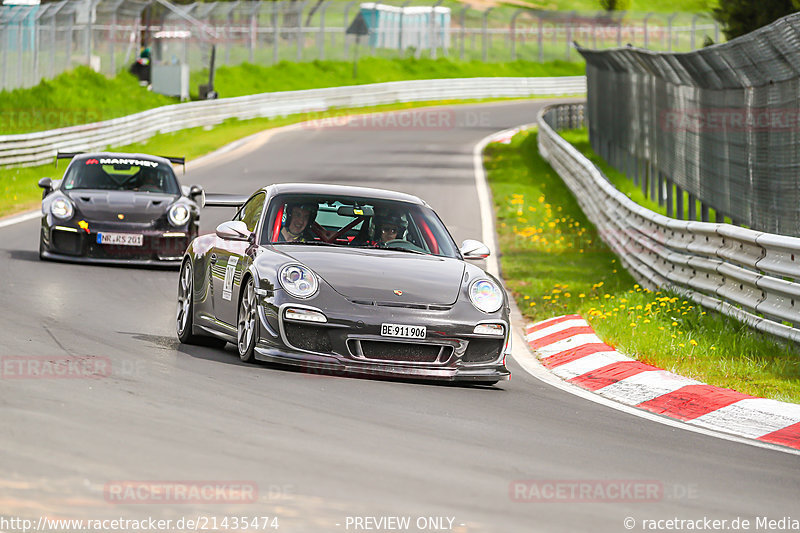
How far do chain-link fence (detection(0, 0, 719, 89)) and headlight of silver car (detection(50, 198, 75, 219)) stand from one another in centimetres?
2333

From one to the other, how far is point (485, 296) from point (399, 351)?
0.76 m

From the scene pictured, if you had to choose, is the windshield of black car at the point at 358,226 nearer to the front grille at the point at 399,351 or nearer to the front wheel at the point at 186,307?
the front wheel at the point at 186,307

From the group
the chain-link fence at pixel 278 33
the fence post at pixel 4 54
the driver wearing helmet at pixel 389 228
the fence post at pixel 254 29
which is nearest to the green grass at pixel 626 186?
the driver wearing helmet at pixel 389 228

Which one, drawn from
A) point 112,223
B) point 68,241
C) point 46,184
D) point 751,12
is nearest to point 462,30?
point 751,12

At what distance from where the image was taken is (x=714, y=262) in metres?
12.2

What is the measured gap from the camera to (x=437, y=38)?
244 ft

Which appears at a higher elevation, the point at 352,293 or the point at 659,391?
the point at 352,293

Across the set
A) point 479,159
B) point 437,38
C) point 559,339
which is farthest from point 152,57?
point 559,339

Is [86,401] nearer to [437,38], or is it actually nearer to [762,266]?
[762,266]

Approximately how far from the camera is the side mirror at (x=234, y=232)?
9898 millimetres

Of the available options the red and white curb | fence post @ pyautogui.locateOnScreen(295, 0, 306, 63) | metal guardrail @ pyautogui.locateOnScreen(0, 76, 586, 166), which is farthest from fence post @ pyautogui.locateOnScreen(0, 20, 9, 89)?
the red and white curb

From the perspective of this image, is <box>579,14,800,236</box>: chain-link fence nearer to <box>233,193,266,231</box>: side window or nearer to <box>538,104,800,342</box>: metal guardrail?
<box>538,104,800,342</box>: metal guardrail

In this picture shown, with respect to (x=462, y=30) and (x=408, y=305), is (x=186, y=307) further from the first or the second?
(x=462, y=30)

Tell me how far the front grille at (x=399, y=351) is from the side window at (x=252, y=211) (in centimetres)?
170
